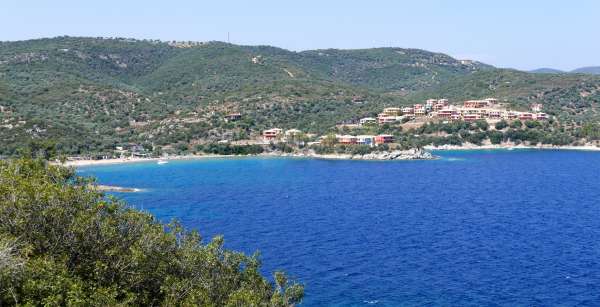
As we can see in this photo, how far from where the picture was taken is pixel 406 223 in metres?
61.0

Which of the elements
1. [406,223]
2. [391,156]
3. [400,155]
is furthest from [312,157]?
[406,223]

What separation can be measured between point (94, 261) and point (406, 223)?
43.2 m

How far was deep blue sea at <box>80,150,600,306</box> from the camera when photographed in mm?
39844

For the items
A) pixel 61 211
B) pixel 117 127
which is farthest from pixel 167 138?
pixel 61 211

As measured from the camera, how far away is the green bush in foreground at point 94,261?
18406mm

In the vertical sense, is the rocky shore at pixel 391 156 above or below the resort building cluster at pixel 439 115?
below

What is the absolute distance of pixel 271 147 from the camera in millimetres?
142750

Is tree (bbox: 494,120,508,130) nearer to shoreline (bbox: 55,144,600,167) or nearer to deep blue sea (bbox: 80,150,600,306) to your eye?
shoreline (bbox: 55,144,600,167)

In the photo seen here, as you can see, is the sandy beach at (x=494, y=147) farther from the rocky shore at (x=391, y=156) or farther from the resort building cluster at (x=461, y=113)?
the rocky shore at (x=391, y=156)

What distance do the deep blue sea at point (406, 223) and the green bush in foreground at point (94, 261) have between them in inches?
537

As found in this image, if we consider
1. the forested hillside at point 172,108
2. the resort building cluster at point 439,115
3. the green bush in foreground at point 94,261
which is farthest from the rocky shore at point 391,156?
the green bush in foreground at point 94,261

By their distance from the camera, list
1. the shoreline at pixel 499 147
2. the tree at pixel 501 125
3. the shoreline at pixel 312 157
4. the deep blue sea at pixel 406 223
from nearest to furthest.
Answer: the deep blue sea at pixel 406 223
the shoreline at pixel 312 157
the shoreline at pixel 499 147
the tree at pixel 501 125

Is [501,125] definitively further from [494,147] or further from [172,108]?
[172,108]

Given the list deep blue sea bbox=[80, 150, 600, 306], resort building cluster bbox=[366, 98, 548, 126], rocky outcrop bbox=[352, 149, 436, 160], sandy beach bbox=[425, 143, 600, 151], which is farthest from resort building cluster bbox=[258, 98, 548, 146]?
deep blue sea bbox=[80, 150, 600, 306]
